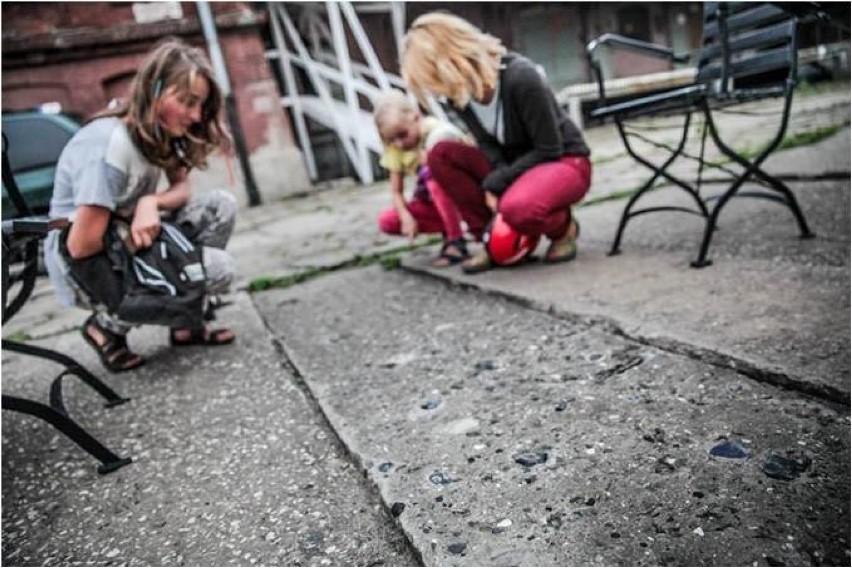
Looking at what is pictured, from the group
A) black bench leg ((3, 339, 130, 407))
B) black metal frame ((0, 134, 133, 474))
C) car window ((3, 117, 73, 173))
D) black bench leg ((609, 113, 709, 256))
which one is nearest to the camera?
black metal frame ((0, 134, 133, 474))

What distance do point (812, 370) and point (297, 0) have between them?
357 inches

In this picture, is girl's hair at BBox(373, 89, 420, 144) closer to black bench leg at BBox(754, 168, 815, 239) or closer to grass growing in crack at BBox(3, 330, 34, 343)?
black bench leg at BBox(754, 168, 815, 239)

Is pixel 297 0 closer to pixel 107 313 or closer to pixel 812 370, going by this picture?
pixel 107 313

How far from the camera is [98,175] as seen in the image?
1.84m

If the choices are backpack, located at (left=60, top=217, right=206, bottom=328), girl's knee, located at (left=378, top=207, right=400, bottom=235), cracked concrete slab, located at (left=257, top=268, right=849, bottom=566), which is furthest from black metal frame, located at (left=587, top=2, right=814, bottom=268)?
backpack, located at (left=60, top=217, right=206, bottom=328)

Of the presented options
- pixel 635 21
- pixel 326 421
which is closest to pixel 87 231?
pixel 326 421

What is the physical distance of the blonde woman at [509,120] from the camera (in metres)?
2.29

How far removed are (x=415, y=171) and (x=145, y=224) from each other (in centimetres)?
142

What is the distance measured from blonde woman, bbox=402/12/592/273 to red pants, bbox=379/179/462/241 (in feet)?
0.83

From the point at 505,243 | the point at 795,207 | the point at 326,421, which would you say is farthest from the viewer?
the point at 505,243

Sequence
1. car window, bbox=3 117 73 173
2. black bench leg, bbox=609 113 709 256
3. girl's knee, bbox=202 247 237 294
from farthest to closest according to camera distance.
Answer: car window, bbox=3 117 73 173 → black bench leg, bbox=609 113 709 256 → girl's knee, bbox=202 247 237 294

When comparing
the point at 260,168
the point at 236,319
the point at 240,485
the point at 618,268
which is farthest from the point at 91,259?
the point at 260,168

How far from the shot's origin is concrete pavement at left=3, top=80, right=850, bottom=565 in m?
0.97

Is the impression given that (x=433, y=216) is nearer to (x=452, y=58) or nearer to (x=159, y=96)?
(x=452, y=58)
